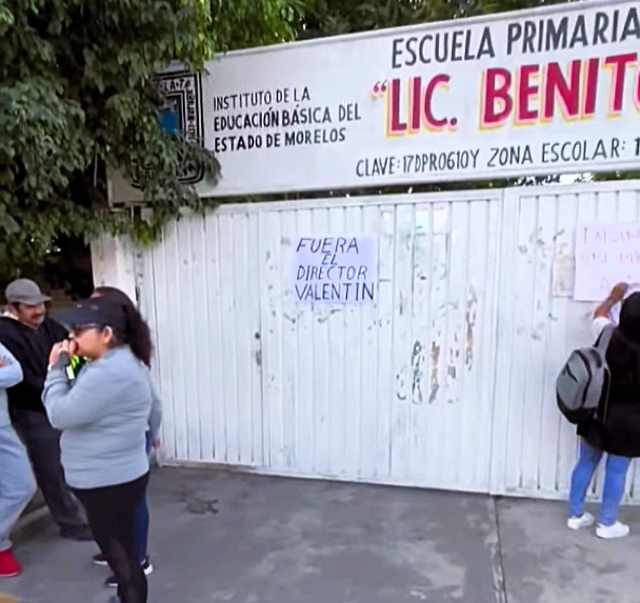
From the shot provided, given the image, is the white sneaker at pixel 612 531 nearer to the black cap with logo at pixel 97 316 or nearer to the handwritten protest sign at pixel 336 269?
the handwritten protest sign at pixel 336 269

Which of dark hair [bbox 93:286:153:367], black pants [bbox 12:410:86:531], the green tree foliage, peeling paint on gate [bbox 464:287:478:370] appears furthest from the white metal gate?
dark hair [bbox 93:286:153:367]

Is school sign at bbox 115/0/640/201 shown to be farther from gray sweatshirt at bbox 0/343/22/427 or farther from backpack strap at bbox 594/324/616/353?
gray sweatshirt at bbox 0/343/22/427

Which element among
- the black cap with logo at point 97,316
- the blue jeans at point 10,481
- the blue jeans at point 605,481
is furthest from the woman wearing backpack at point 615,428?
the blue jeans at point 10,481

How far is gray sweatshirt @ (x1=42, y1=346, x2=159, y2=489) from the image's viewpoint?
2.14 m

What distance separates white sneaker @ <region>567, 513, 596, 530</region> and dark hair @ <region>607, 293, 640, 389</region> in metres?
0.90

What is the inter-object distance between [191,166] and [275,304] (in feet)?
3.58

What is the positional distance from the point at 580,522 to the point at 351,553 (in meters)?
1.36

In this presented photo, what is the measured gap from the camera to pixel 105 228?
387 centimetres

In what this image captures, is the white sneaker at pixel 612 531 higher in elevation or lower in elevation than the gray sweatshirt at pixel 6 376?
lower

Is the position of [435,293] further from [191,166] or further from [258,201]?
[191,166]

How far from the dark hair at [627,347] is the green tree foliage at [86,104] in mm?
2643

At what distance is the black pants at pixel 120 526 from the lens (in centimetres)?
226

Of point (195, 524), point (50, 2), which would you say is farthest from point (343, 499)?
point (50, 2)

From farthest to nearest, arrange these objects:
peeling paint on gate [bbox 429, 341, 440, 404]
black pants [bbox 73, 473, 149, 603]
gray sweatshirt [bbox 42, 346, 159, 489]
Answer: peeling paint on gate [bbox 429, 341, 440, 404] < black pants [bbox 73, 473, 149, 603] < gray sweatshirt [bbox 42, 346, 159, 489]
